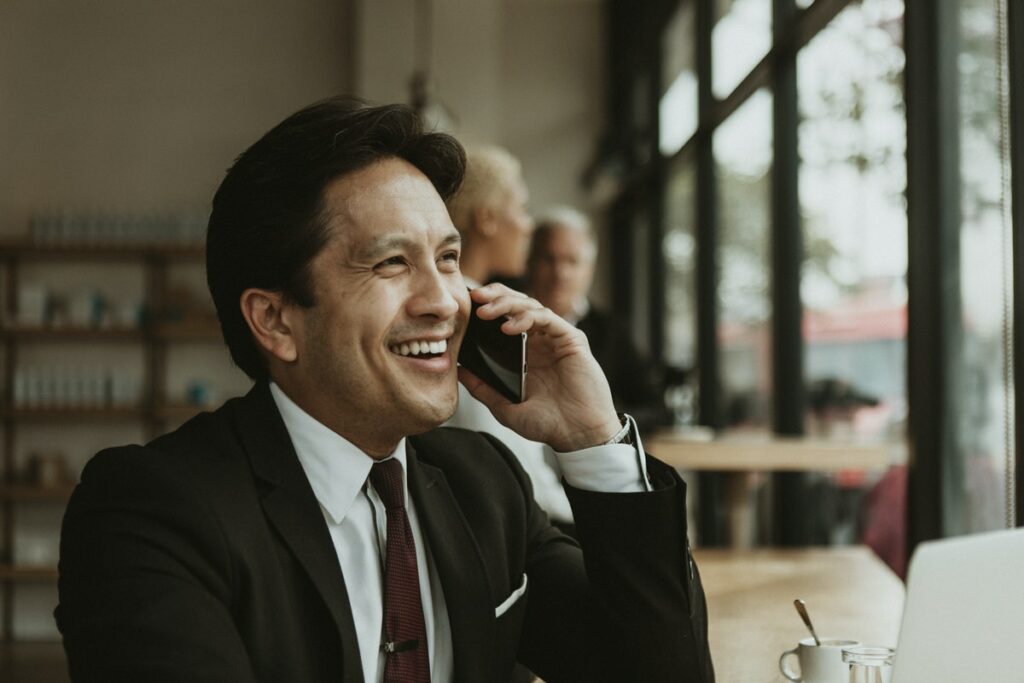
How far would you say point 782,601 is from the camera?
2.30m

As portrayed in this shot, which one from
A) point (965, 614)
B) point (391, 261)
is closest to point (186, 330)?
point (391, 261)

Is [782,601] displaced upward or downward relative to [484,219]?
downward

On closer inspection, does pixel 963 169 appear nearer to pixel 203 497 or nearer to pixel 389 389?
pixel 389 389

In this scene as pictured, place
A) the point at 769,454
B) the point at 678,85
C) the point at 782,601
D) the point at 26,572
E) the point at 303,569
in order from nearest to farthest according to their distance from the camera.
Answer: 1. the point at 303,569
2. the point at 782,601
3. the point at 769,454
4. the point at 678,85
5. the point at 26,572

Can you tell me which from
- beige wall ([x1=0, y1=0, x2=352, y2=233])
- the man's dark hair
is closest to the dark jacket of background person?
the man's dark hair

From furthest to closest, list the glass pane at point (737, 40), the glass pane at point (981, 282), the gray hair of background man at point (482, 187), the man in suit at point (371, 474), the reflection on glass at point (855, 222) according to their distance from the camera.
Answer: the glass pane at point (737, 40)
the reflection on glass at point (855, 222)
the gray hair of background man at point (482, 187)
the glass pane at point (981, 282)
the man in suit at point (371, 474)

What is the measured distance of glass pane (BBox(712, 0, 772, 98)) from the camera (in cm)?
481

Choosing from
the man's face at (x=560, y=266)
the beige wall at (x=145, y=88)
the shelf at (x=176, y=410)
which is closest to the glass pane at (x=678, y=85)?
the man's face at (x=560, y=266)

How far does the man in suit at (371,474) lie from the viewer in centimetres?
127

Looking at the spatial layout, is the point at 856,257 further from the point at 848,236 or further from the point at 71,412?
the point at 71,412

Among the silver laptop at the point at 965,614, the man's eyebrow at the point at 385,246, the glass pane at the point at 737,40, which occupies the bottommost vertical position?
the silver laptop at the point at 965,614

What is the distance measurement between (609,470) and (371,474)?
12.8 inches

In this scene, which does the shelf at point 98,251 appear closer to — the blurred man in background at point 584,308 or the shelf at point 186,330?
the shelf at point 186,330

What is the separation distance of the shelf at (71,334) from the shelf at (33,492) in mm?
961
